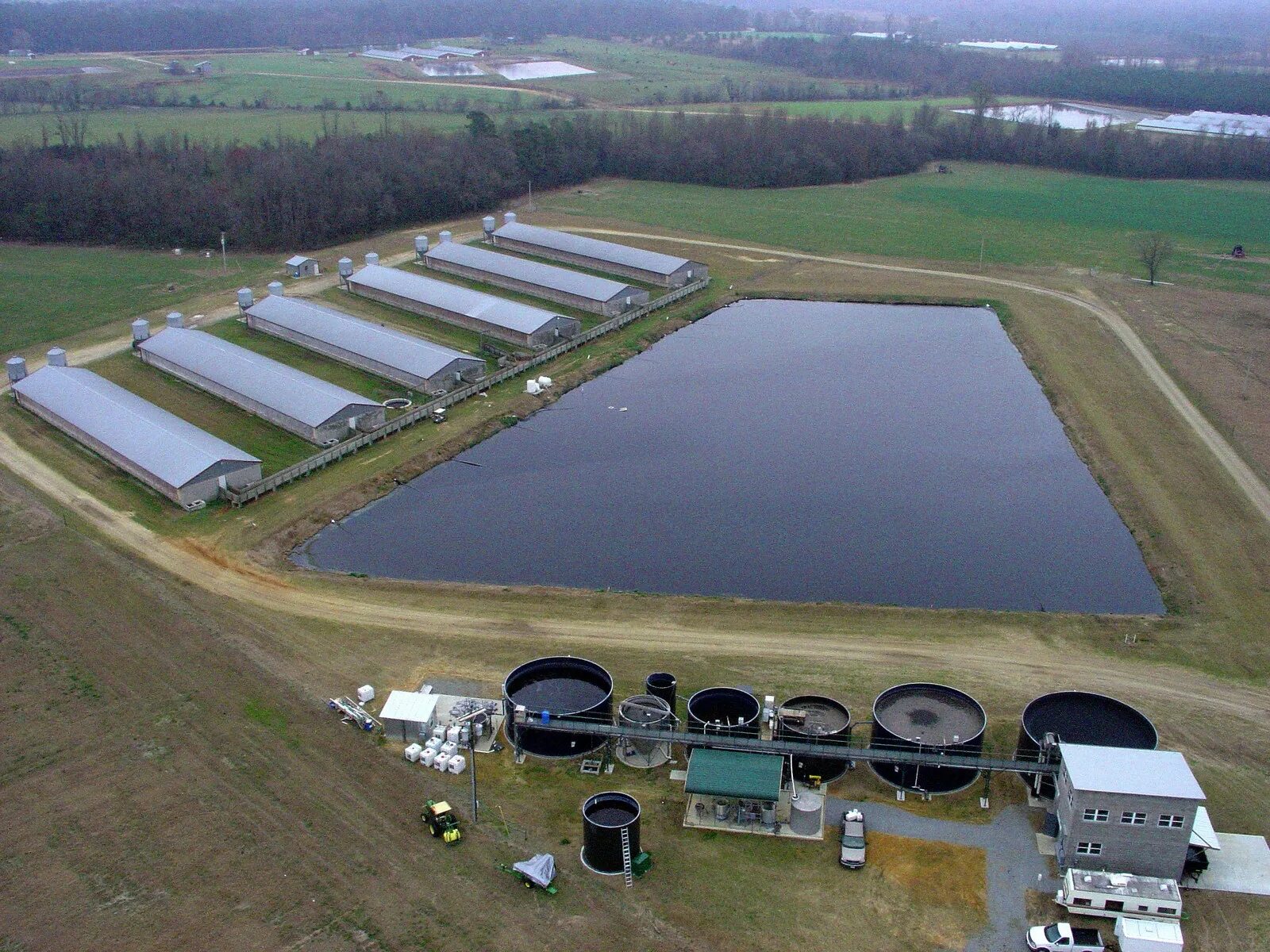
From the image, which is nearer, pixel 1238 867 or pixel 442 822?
pixel 1238 867

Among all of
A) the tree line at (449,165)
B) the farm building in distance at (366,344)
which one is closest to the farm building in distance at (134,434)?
the farm building in distance at (366,344)

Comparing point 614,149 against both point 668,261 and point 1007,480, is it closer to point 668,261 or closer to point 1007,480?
Result: point 668,261

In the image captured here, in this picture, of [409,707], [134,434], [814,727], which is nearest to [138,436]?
[134,434]

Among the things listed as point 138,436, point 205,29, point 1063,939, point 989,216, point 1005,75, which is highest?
point 205,29

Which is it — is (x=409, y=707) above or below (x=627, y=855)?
above

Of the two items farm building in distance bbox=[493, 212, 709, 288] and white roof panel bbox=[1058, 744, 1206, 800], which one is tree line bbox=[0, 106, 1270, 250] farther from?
white roof panel bbox=[1058, 744, 1206, 800]

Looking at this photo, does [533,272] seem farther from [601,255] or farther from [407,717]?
[407,717]

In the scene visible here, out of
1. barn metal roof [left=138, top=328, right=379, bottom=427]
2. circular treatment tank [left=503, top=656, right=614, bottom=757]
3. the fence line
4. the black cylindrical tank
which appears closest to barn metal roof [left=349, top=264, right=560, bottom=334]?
the fence line
